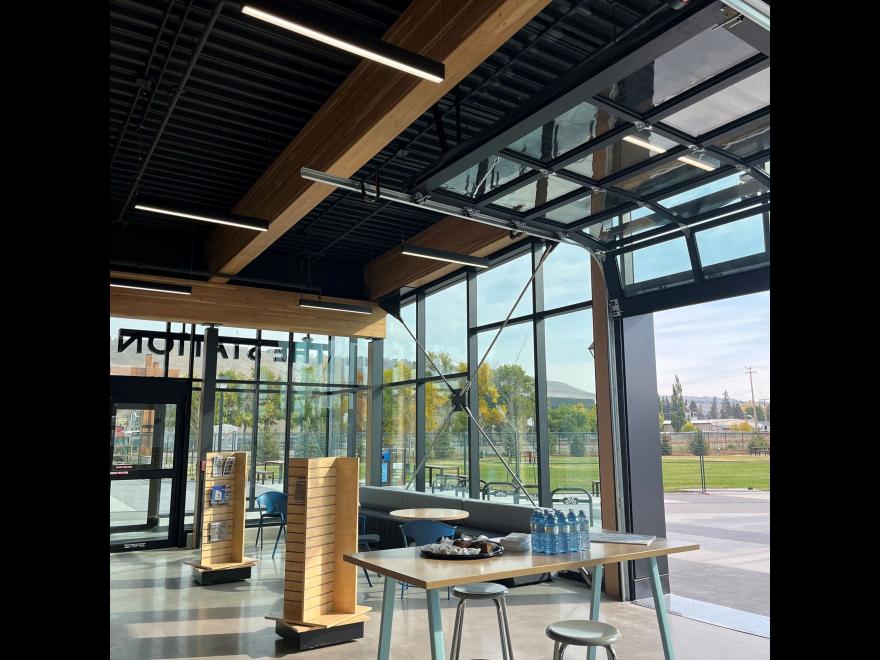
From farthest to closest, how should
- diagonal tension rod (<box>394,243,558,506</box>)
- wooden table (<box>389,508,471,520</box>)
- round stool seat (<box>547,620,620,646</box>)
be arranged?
diagonal tension rod (<box>394,243,558,506</box>), wooden table (<box>389,508,471,520</box>), round stool seat (<box>547,620,620,646</box>)

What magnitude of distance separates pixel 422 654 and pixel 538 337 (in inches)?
180

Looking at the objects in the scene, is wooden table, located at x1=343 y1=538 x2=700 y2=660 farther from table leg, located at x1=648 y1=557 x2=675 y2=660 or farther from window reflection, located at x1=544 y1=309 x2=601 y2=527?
window reflection, located at x1=544 y1=309 x2=601 y2=527

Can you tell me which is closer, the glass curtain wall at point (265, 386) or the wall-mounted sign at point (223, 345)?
the wall-mounted sign at point (223, 345)

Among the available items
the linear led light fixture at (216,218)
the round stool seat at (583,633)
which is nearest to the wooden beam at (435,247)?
the linear led light fixture at (216,218)

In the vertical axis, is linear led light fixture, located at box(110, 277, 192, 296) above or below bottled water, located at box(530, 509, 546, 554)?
above

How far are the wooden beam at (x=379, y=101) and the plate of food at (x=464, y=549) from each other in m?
2.94

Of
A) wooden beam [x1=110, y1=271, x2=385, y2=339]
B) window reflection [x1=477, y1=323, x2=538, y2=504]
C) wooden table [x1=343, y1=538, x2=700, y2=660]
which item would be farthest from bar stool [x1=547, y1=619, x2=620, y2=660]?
wooden beam [x1=110, y1=271, x2=385, y2=339]

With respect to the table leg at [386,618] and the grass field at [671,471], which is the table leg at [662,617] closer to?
the table leg at [386,618]

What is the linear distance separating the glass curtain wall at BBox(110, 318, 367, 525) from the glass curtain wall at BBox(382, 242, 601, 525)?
1.29 m

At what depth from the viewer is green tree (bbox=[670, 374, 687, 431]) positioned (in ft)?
26.4

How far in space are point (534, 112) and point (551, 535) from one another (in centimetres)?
246

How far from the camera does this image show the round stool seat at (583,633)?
2.99m
